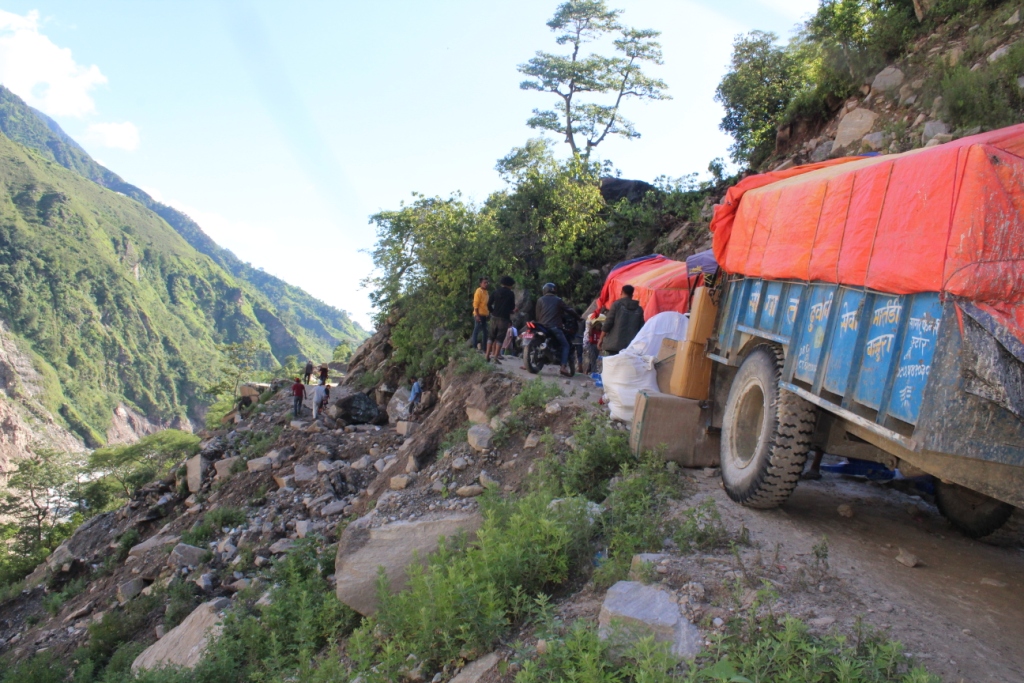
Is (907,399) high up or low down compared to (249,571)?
up

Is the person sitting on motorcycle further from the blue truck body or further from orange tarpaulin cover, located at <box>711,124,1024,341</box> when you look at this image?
the blue truck body

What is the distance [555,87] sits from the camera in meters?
26.1

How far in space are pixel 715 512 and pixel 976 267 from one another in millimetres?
2158

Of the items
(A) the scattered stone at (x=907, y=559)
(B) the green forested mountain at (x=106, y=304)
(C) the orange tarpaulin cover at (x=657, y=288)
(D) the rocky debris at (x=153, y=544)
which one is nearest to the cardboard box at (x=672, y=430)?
(A) the scattered stone at (x=907, y=559)

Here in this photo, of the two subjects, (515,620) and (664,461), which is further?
(664,461)

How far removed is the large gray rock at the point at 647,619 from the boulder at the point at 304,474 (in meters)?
8.48

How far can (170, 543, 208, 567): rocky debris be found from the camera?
9.77 meters

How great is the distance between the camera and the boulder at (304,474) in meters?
11.1

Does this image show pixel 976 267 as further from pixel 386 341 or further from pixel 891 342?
pixel 386 341

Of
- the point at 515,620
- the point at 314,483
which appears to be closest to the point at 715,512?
the point at 515,620

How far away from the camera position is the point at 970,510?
4.78m

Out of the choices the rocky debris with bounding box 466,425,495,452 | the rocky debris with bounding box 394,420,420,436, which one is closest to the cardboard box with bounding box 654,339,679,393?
the rocky debris with bounding box 466,425,495,452

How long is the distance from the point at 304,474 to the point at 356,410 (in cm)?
435

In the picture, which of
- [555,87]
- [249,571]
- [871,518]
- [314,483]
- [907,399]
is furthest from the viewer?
[555,87]
